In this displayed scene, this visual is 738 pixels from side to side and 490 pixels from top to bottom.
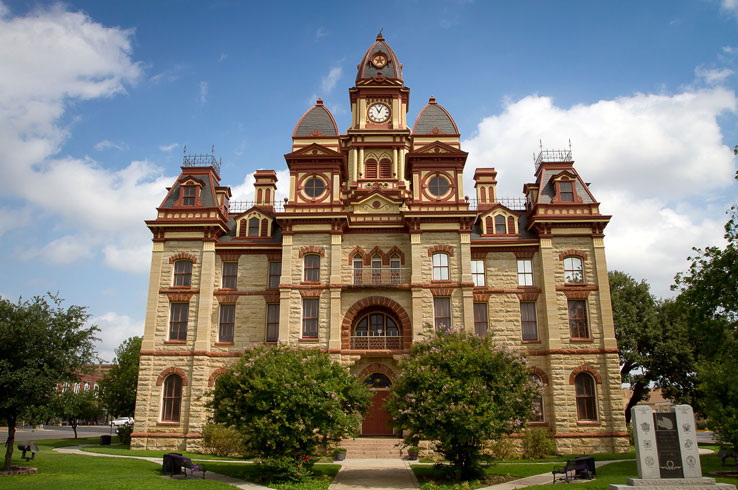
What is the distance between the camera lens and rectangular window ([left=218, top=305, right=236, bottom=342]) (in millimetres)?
31700

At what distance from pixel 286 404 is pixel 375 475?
4764 mm

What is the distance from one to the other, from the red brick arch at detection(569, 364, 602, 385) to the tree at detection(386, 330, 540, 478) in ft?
30.5

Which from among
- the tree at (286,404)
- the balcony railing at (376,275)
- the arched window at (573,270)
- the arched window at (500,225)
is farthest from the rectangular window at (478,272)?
the tree at (286,404)

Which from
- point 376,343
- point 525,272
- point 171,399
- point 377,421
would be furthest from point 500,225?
point 171,399

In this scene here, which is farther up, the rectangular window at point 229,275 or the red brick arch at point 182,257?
the red brick arch at point 182,257

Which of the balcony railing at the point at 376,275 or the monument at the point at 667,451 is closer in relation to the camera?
the monument at the point at 667,451

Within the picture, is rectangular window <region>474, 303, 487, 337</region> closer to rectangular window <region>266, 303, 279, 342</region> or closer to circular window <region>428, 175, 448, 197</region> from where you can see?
circular window <region>428, 175, 448, 197</region>

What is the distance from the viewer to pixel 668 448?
16797 mm

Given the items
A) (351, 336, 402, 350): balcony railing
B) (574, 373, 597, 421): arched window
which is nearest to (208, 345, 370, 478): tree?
(351, 336, 402, 350): balcony railing

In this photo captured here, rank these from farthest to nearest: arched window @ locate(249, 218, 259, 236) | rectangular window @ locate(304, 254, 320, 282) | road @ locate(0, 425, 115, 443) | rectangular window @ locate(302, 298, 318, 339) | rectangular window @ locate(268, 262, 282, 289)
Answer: road @ locate(0, 425, 115, 443) → arched window @ locate(249, 218, 259, 236) → rectangular window @ locate(268, 262, 282, 289) → rectangular window @ locate(304, 254, 320, 282) → rectangular window @ locate(302, 298, 318, 339)

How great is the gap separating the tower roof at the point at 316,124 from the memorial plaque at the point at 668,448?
26951 millimetres

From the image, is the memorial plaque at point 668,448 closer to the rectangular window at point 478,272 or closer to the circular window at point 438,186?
the rectangular window at point 478,272

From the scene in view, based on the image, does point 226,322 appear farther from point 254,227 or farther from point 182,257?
point 254,227

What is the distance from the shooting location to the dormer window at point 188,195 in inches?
1316
